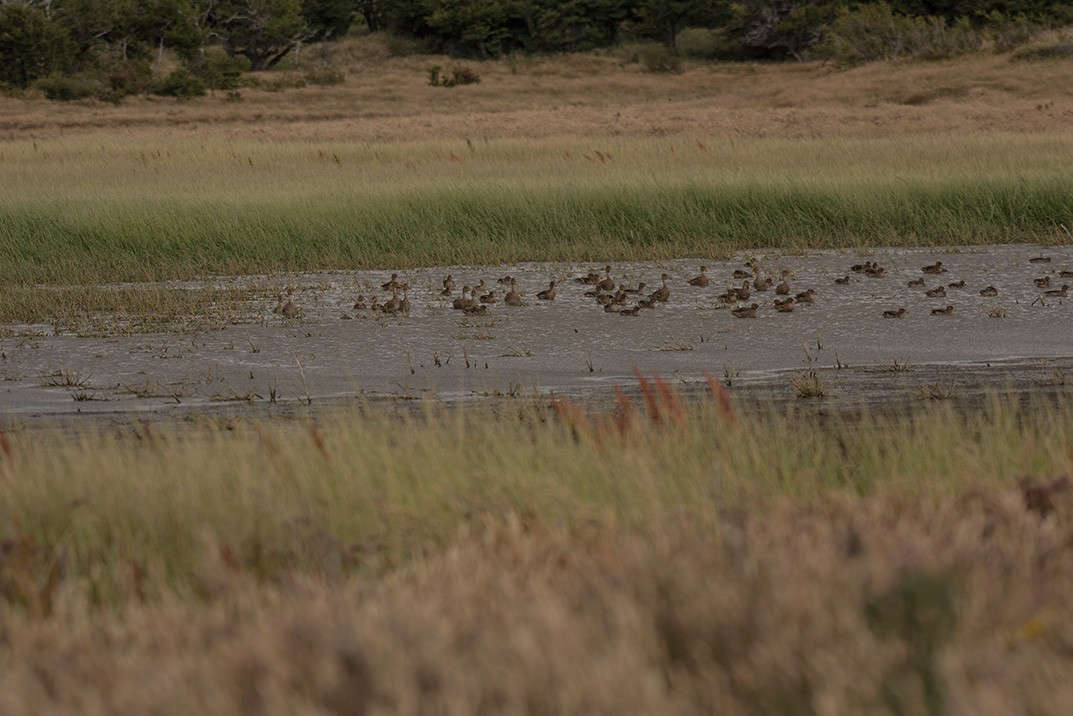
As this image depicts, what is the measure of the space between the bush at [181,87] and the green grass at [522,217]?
26554mm

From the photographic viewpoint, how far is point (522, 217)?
16.1m

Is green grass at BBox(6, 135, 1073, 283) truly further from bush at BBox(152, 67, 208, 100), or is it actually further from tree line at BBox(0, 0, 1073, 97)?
tree line at BBox(0, 0, 1073, 97)

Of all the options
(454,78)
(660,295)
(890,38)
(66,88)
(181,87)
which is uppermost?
(660,295)

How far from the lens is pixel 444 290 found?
12.8 meters

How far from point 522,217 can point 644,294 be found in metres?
3.67

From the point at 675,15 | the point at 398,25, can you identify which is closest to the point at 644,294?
the point at 675,15

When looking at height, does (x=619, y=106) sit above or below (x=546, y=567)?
below

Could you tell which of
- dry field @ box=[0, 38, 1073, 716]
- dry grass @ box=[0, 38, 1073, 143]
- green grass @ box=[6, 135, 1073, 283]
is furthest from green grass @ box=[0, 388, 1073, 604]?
dry grass @ box=[0, 38, 1073, 143]

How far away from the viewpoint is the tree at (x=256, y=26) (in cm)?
5688

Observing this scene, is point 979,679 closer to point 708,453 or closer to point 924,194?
point 708,453

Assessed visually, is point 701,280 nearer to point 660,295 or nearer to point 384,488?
point 660,295

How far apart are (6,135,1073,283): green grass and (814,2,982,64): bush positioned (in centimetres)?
2490

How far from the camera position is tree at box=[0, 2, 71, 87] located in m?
45.7

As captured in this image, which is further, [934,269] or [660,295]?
[934,269]
